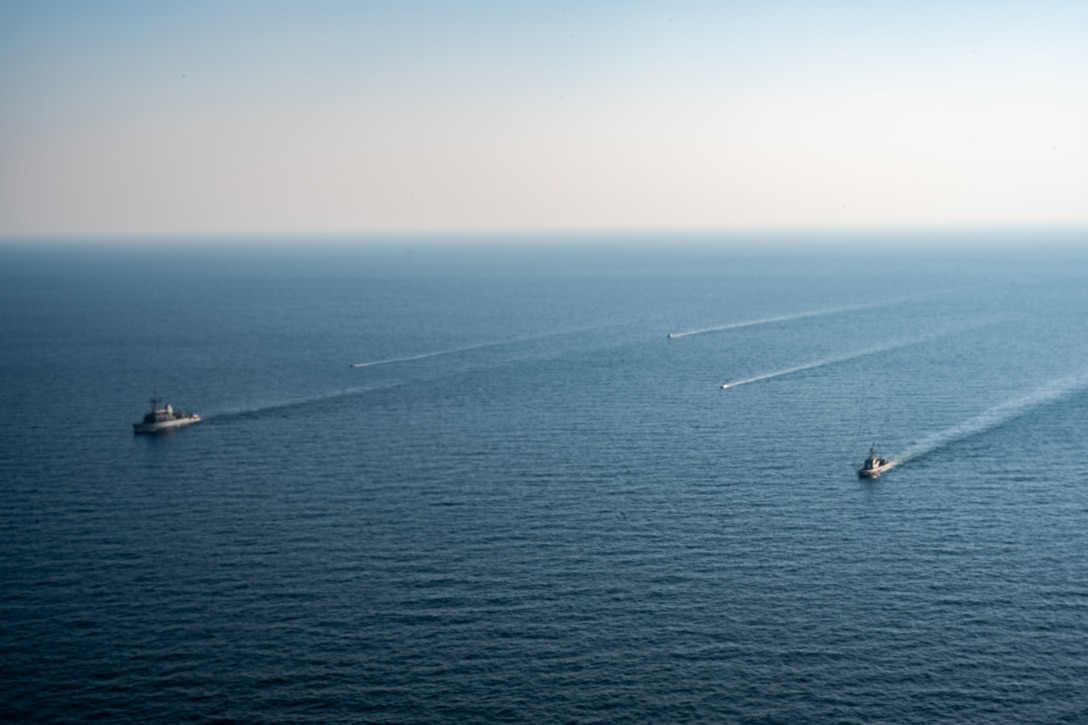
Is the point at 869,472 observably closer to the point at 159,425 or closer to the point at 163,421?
the point at 159,425

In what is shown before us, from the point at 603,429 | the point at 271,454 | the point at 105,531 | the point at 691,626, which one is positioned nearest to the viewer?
the point at 691,626

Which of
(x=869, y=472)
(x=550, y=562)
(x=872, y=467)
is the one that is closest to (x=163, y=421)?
(x=550, y=562)

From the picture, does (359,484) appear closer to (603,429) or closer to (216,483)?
(216,483)

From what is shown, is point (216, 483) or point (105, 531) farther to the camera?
point (216, 483)

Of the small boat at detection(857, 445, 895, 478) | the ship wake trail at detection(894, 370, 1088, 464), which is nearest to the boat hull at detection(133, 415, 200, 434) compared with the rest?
the small boat at detection(857, 445, 895, 478)

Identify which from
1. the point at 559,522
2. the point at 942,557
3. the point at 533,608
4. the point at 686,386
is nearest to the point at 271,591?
the point at 533,608

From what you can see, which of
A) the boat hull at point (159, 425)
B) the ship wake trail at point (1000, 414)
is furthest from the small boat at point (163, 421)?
the ship wake trail at point (1000, 414)
